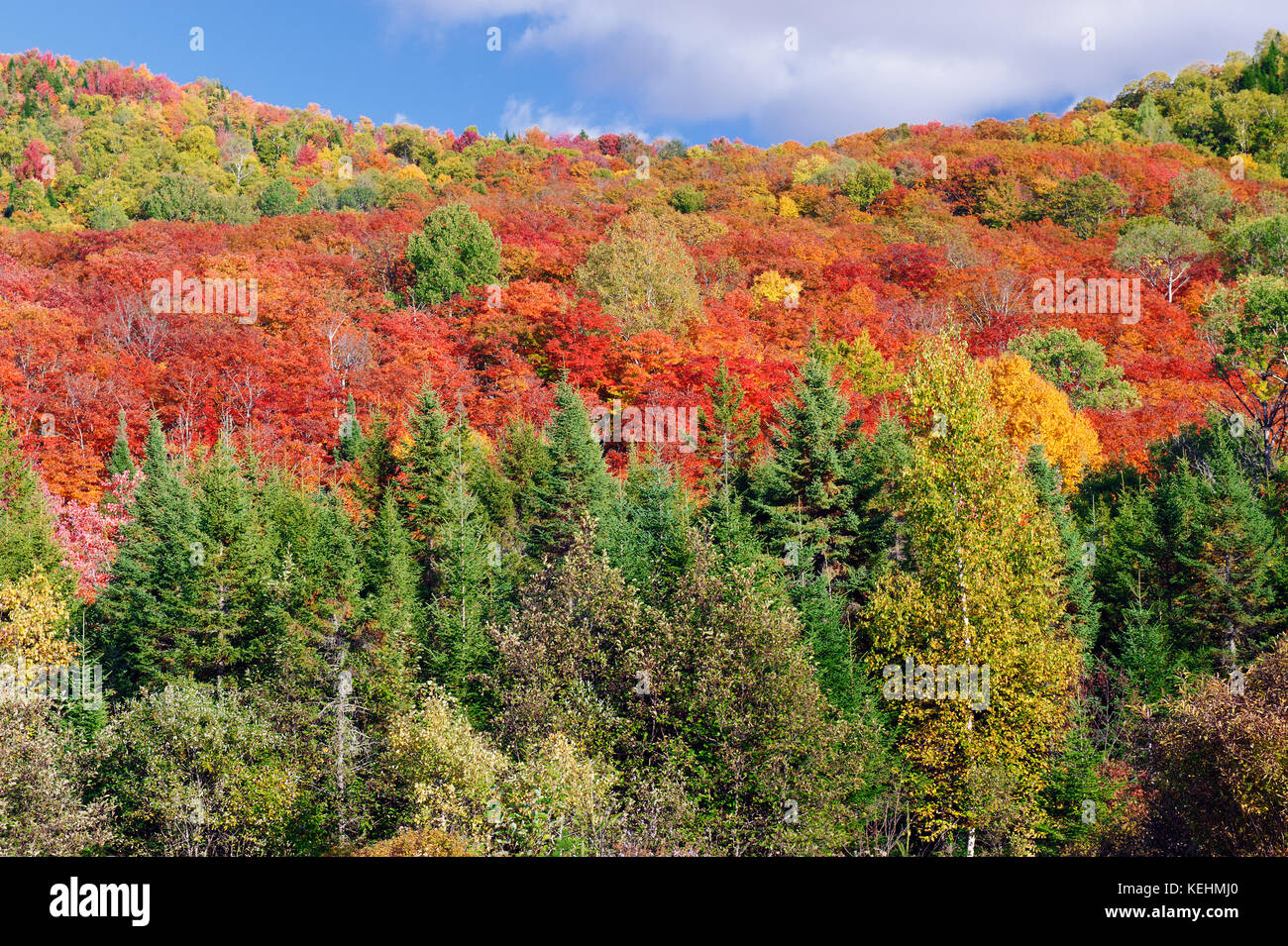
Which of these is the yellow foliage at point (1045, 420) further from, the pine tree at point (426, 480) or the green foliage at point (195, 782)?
the green foliage at point (195, 782)

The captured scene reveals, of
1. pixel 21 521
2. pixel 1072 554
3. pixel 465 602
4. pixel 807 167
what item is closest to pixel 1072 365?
pixel 1072 554

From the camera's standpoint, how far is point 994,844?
90.3 ft

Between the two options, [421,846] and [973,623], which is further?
[973,623]

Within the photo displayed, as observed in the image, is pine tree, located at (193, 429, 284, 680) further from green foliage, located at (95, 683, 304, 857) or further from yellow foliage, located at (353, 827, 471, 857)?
yellow foliage, located at (353, 827, 471, 857)

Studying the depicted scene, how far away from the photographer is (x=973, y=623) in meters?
26.5

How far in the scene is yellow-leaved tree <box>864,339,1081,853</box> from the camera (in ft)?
85.4

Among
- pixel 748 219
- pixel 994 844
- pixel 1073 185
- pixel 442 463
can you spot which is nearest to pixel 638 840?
pixel 994 844

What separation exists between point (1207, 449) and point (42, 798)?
44679 mm

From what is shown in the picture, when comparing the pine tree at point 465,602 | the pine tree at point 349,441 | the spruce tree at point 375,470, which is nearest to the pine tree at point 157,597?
the spruce tree at point 375,470

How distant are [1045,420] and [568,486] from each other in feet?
89.6

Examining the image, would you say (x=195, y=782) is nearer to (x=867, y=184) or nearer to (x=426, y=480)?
(x=426, y=480)

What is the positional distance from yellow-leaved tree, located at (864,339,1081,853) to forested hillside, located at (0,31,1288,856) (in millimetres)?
120

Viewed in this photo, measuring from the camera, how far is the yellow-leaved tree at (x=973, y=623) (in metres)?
26.0

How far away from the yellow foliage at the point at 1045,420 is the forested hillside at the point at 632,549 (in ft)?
1.01
